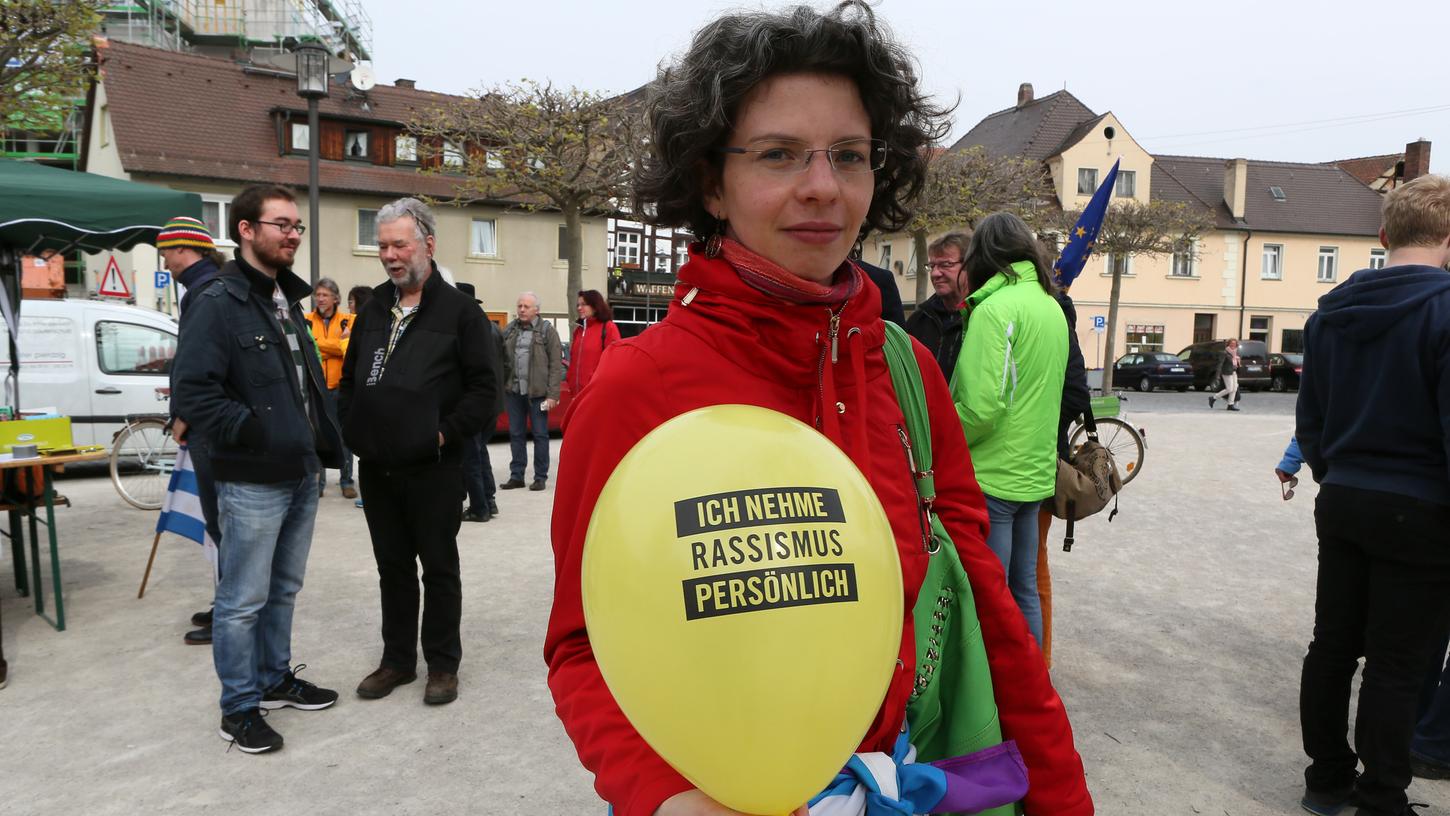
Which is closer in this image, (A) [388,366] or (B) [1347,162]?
(A) [388,366]

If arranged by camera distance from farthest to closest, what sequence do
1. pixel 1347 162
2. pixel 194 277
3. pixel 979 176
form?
1. pixel 1347 162
2. pixel 979 176
3. pixel 194 277

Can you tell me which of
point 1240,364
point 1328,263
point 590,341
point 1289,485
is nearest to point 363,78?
point 590,341

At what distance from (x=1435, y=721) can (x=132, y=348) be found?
11.5 m

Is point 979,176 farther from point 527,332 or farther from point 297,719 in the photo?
point 297,719

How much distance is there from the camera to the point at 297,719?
3945 millimetres

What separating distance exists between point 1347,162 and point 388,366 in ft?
200

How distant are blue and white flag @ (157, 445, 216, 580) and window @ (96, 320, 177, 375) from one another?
5530 mm

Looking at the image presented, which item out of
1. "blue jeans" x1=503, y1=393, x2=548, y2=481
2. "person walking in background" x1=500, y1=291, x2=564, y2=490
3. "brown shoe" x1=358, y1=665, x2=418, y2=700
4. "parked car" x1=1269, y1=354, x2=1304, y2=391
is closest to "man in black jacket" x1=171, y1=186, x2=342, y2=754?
"brown shoe" x1=358, y1=665, x2=418, y2=700

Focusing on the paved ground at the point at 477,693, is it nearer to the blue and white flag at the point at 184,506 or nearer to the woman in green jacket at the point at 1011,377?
the blue and white flag at the point at 184,506

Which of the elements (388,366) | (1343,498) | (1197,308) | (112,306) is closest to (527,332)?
(112,306)

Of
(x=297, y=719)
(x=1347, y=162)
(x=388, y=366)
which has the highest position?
(x=1347, y=162)

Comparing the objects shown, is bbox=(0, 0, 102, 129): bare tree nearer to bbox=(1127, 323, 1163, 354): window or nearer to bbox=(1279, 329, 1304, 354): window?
bbox=(1127, 323, 1163, 354): window

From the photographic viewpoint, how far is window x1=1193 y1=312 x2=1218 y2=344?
39750 millimetres

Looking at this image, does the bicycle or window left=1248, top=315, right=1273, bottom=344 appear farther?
window left=1248, top=315, right=1273, bottom=344
